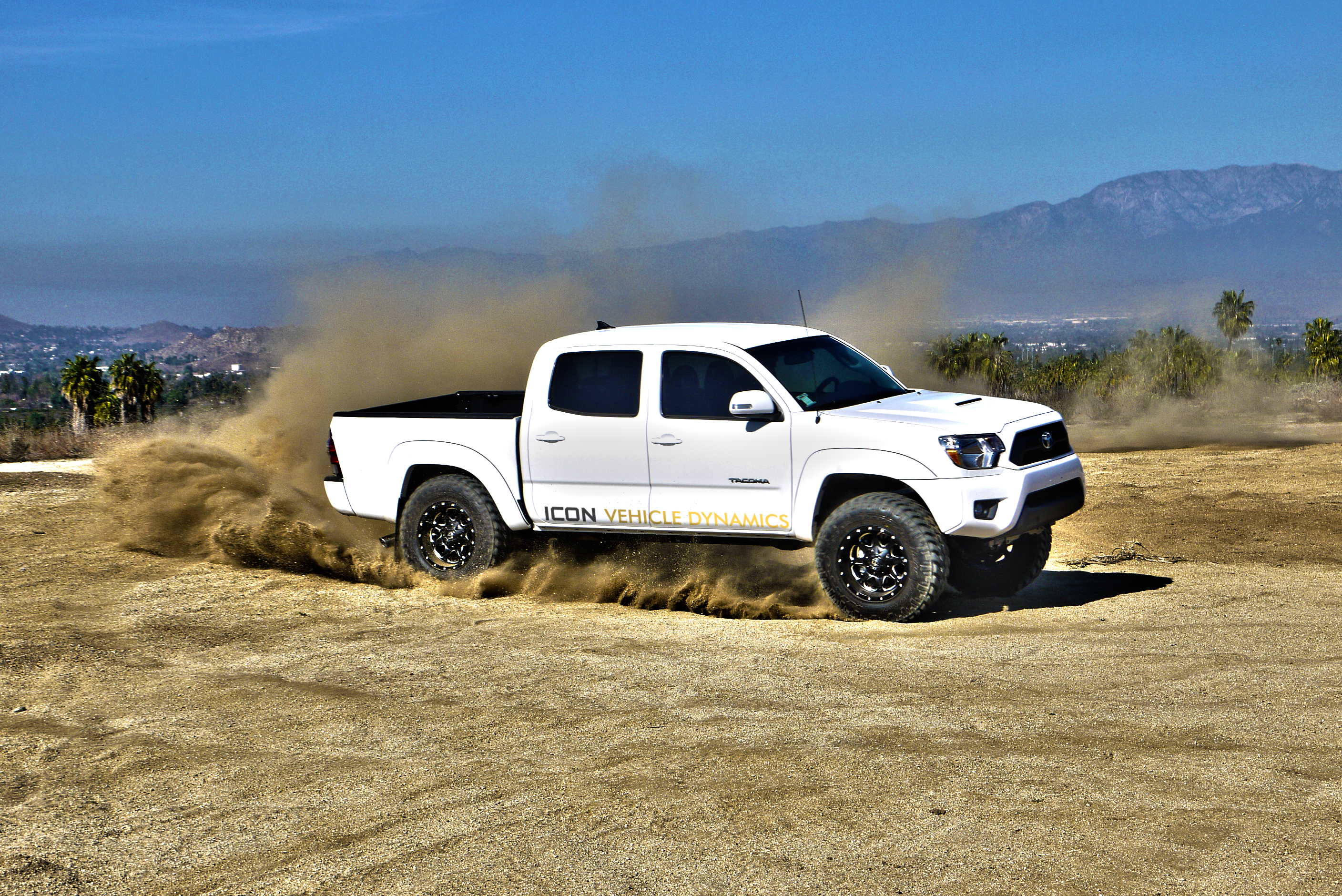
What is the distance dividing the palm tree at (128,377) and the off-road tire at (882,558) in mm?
Result: 70081

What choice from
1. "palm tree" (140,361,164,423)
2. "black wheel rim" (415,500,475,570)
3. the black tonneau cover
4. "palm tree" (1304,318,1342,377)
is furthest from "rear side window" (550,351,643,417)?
"palm tree" (1304,318,1342,377)

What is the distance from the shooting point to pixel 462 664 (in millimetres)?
7344

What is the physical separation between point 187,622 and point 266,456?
743 centimetres

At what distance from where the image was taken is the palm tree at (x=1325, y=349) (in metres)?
75.8

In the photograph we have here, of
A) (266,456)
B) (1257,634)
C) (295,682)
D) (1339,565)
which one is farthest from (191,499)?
(1339,565)

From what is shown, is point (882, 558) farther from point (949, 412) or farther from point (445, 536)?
point (445, 536)

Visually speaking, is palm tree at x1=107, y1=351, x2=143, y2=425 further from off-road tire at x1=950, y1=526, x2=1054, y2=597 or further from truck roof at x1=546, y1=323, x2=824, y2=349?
off-road tire at x1=950, y1=526, x2=1054, y2=597

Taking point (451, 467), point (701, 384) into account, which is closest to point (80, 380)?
point (451, 467)

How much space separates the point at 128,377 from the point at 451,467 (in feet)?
226

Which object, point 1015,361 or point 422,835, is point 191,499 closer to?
point 422,835

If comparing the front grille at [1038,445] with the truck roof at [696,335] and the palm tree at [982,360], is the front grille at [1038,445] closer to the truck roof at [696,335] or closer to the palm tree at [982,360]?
the truck roof at [696,335]

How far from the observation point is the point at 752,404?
8.22 metres

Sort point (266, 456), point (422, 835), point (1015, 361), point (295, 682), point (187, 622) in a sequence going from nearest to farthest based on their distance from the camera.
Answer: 1. point (422, 835)
2. point (295, 682)
3. point (187, 622)
4. point (266, 456)
5. point (1015, 361)

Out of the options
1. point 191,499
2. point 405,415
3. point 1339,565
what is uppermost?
point 405,415
